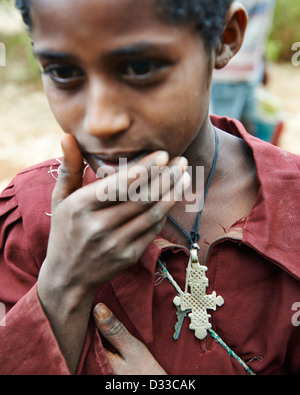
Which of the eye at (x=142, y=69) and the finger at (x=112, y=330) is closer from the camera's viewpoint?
the eye at (x=142, y=69)

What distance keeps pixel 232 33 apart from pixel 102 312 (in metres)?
1.04

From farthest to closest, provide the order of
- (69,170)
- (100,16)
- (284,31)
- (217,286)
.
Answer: (284,31) < (217,286) < (69,170) < (100,16)

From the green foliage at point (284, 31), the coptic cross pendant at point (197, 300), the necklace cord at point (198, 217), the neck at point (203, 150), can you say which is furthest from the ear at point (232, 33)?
the green foliage at point (284, 31)

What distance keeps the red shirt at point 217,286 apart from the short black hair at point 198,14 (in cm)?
57

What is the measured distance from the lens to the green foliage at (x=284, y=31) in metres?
8.19

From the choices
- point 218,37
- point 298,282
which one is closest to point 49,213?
point 218,37

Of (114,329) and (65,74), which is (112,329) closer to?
(114,329)

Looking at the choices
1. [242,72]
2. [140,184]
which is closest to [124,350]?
[140,184]

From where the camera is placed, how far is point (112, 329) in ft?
4.31

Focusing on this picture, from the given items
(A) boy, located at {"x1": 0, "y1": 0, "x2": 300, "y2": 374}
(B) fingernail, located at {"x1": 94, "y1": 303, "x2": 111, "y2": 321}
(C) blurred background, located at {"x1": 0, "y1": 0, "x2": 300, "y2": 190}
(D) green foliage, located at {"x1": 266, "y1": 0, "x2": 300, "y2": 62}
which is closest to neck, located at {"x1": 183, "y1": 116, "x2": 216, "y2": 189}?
(A) boy, located at {"x1": 0, "y1": 0, "x2": 300, "y2": 374}

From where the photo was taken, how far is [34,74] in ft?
23.1

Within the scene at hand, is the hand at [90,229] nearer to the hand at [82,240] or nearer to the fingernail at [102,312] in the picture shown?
the hand at [82,240]

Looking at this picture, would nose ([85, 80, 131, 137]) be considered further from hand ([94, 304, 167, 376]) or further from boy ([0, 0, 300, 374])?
hand ([94, 304, 167, 376])
